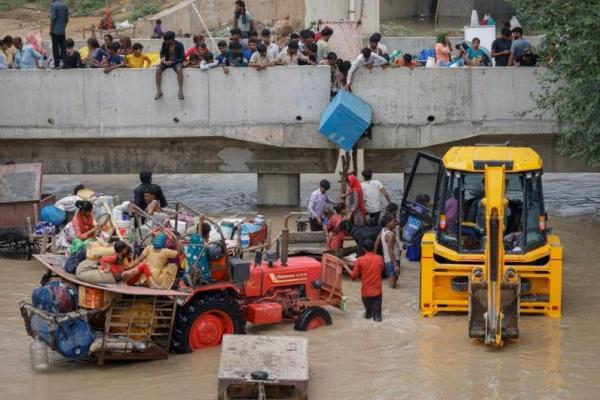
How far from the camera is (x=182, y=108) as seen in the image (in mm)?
23094

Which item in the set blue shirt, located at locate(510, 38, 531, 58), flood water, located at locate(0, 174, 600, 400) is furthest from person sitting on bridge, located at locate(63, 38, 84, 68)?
blue shirt, located at locate(510, 38, 531, 58)

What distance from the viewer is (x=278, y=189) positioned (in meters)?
24.3

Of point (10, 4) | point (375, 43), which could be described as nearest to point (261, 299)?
point (375, 43)

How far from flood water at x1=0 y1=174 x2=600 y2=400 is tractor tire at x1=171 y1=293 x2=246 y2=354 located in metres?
0.14

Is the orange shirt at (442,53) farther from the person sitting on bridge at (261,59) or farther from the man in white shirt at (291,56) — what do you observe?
the person sitting on bridge at (261,59)

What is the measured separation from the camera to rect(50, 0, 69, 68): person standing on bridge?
23375 mm

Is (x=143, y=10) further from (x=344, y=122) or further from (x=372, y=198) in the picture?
(x=372, y=198)

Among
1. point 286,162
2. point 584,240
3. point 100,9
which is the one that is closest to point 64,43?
point 286,162

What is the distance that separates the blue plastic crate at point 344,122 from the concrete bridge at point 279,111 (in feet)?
1.77

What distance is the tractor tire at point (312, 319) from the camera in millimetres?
15781

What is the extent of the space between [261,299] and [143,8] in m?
26.1

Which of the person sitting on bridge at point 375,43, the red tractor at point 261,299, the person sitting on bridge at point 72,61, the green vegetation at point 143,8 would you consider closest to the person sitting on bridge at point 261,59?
the person sitting on bridge at point 375,43

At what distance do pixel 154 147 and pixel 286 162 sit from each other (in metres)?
2.42

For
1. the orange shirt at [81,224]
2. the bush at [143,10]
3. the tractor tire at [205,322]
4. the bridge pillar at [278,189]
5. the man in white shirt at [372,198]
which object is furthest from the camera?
the bush at [143,10]
